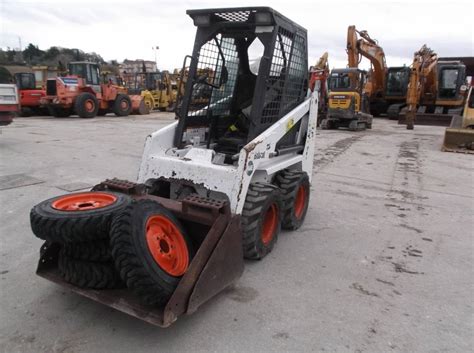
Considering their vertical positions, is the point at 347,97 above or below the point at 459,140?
above

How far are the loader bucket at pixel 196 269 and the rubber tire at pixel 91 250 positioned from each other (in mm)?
203

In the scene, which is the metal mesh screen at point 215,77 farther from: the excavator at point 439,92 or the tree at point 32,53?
the tree at point 32,53

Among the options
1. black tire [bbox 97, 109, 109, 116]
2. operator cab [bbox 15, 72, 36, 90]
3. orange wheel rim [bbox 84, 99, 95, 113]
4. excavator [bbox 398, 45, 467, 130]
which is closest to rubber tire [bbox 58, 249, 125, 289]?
orange wheel rim [bbox 84, 99, 95, 113]

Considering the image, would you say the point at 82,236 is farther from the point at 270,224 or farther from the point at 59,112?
the point at 59,112

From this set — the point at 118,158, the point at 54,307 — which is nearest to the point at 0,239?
the point at 54,307

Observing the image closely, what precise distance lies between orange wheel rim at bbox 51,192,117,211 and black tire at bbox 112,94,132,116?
18.4 m

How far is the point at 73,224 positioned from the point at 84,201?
44 centimetres

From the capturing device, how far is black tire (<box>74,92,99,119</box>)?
17688 mm

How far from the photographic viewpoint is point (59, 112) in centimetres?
1838

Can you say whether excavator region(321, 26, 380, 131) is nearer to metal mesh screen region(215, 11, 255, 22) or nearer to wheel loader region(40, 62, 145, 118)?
wheel loader region(40, 62, 145, 118)

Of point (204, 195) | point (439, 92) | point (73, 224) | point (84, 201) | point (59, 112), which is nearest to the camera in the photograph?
point (73, 224)

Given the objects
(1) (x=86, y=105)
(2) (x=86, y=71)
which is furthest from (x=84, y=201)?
(2) (x=86, y=71)

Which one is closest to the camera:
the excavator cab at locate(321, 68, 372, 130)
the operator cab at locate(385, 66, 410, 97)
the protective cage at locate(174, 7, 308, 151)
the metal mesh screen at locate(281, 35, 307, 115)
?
the protective cage at locate(174, 7, 308, 151)

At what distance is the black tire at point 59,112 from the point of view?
1812cm
